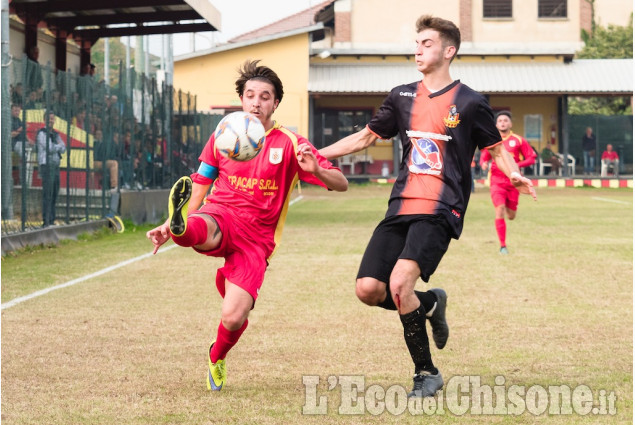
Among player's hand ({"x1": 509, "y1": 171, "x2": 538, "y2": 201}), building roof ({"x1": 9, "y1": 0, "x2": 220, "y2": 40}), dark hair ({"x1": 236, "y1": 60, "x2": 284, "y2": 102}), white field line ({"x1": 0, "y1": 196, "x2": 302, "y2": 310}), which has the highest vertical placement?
building roof ({"x1": 9, "y1": 0, "x2": 220, "y2": 40})

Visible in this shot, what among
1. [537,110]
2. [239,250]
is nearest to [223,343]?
[239,250]

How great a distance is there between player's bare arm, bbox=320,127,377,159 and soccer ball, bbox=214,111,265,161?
654 mm

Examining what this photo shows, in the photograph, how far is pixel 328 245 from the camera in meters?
16.9

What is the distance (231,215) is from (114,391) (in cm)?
126

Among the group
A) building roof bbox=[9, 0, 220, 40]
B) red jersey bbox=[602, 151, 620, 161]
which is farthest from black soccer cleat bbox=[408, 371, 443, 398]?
red jersey bbox=[602, 151, 620, 161]

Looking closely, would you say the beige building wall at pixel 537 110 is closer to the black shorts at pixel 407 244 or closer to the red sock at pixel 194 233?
the black shorts at pixel 407 244

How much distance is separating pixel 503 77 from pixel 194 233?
41105 mm

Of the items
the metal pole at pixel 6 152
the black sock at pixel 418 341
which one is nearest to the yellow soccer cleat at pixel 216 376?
the black sock at pixel 418 341

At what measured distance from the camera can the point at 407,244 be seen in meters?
6.45

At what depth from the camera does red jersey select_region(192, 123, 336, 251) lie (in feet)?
22.2

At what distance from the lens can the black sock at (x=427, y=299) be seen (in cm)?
692

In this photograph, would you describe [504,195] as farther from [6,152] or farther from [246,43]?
[246,43]

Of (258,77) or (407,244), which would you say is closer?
(407,244)

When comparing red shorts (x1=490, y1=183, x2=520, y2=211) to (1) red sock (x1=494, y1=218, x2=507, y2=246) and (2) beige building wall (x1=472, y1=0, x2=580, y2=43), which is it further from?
(2) beige building wall (x1=472, y1=0, x2=580, y2=43)
